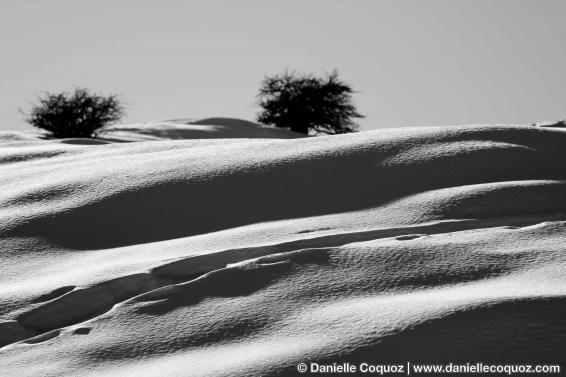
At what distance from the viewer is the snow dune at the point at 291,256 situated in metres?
2.33

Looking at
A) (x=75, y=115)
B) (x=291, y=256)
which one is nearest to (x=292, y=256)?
(x=291, y=256)

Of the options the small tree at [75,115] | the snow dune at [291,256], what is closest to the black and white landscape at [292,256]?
the snow dune at [291,256]

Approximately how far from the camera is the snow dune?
7.63 ft

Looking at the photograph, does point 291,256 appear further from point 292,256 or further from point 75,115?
point 75,115

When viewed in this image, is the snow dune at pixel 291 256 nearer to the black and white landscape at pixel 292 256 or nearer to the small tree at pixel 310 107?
the black and white landscape at pixel 292 256

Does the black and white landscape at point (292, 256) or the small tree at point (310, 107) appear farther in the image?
the small tree at point (310, 107)

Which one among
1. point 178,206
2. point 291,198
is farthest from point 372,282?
point 178,206

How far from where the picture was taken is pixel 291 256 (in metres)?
2.95

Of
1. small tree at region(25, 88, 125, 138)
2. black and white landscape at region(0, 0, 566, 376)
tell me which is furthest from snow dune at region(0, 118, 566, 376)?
small tree at region(25, 88, 125, 138)

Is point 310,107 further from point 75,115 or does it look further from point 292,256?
point 292,256

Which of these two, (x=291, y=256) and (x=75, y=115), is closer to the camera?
(x=291, y=256)

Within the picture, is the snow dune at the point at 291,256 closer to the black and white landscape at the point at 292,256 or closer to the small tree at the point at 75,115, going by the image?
the black and white landscape at the point at 292,256

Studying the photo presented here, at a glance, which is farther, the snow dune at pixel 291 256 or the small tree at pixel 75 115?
the small tree at pixel 75 115

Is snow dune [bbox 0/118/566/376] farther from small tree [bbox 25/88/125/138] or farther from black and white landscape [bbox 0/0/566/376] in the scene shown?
small tree [bbox 25/88/125/138]
